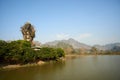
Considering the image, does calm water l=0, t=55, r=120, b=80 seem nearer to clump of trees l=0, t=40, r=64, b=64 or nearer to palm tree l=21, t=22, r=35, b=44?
clump of trees l=0, t=40, r=64, b=64

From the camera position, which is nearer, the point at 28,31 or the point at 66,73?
the point at 66,73

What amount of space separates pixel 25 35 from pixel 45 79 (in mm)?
43652

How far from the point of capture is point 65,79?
21.7 m

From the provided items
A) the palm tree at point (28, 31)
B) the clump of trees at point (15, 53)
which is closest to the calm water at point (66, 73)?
the clump of trees at point (15, 53)

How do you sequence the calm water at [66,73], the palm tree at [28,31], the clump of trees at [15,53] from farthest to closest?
the palm tree at [28,31]
the clump of trees at [15,53]
the calm water at [66,73]

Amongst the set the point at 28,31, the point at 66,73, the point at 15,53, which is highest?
the point at 28,31

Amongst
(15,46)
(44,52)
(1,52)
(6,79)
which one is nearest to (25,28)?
(44,52)

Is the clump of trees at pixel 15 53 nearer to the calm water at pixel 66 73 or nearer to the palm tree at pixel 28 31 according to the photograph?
the calm water at pixel 66 73

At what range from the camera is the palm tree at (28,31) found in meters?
63.2

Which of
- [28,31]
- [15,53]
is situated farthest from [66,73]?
[28,31]

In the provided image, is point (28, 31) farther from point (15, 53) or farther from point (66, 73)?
point (66, 73)

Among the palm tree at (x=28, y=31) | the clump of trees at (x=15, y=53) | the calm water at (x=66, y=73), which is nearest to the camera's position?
the calm water at (x=66, y=73)

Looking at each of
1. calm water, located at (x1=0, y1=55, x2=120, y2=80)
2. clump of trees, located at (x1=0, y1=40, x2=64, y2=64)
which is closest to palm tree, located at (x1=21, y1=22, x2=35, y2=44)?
clump of trees, located at (x1=0, y1=40, x2=64, y2=64)

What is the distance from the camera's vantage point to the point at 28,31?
208ft
